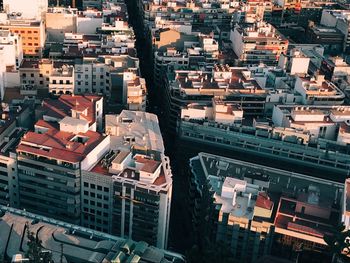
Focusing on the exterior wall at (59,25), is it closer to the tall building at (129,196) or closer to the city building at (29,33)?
the city building at (29,33)

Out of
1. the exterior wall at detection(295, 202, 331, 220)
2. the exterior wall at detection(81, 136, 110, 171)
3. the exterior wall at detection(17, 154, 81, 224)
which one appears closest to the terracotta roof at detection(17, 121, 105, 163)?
the exterior wall at detection(81, 136, 110, 171)

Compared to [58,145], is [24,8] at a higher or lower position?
higher

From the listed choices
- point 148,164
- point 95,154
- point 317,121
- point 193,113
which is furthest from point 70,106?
point 317,121

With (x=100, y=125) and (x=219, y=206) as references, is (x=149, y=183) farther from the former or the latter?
(x=100, y=125)

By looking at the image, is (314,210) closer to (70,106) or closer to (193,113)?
(193,113)

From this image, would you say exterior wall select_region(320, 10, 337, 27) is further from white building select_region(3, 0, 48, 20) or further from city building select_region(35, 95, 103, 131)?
city building select_region(35, 95, 103, 131)
